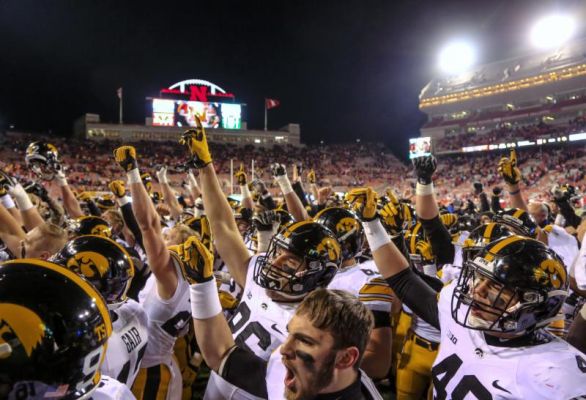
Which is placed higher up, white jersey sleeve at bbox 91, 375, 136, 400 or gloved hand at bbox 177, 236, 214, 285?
gloved hand at bbox 177, 236, 214, 285

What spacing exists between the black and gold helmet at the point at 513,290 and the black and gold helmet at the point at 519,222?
216 cm

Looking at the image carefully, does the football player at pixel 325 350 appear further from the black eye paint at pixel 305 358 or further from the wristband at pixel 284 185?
the wristband at pixel 284 185

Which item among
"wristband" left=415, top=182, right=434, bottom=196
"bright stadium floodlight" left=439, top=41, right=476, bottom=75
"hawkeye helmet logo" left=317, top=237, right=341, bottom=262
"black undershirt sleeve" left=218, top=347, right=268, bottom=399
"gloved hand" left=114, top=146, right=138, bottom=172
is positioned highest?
"bright stadium floodlight" left=439, top=41, right=476, bottom=75

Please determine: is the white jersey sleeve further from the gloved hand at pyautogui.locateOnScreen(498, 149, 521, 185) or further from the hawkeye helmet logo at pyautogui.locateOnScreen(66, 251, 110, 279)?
the gloved hand at pyautogui.locateOnScreen(498, 149, 521, 185)

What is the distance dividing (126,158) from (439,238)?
9.32 ft

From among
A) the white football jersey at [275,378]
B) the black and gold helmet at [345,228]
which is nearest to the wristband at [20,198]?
the black and gold helmet at [345,228]

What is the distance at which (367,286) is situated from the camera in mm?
3248

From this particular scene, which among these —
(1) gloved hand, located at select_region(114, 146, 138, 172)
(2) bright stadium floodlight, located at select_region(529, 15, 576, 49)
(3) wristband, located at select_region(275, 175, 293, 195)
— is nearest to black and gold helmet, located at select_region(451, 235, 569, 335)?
(1) gloved hand, located at select_region(114, 146, 138, 172)

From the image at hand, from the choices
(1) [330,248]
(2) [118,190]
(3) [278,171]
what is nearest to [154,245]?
(1) [330,248]

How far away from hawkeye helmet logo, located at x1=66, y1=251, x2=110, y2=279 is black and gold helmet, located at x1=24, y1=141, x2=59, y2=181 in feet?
11.8

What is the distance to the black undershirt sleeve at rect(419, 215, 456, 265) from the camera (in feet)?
12.4

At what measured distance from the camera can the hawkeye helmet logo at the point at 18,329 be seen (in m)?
1.33

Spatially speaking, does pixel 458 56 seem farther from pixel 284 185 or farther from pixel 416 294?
pixel 416 294

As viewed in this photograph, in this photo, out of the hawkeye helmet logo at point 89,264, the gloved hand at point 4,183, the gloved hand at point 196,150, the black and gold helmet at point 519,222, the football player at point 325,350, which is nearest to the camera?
the football player at point 325,350
